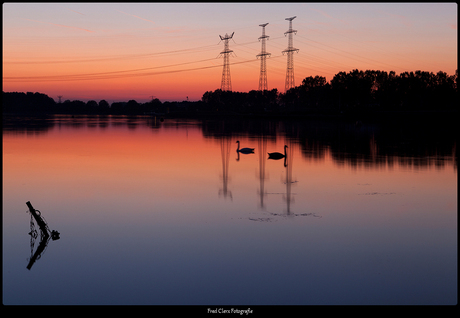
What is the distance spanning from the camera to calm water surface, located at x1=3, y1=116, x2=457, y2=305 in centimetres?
1085

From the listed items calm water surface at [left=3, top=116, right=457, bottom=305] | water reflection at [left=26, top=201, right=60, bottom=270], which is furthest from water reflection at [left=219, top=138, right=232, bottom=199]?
water reflection at [left=26, top=201, right=60, bottom=270]

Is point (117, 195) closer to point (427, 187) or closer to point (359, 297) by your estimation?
point (359, 297)

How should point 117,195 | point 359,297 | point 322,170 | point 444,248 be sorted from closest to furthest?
point 359,297 → point 444,248 → point 117,195 → point 322,170

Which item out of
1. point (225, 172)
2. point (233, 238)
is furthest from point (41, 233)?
point (225, 172)

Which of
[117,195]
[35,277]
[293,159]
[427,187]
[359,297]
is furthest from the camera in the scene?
[293,159]

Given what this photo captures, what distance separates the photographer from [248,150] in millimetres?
41062

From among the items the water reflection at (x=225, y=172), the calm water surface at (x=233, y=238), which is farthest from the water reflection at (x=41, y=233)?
the water reflection at (x=225, y=172)

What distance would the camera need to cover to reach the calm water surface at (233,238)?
10.9 metres

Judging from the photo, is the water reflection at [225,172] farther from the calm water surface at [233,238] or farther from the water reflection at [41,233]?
the water reflection at [41,233]

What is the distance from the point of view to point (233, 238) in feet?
47.7

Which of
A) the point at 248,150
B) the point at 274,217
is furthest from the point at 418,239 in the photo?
the point at 248,150

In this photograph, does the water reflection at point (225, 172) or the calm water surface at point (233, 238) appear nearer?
the calm water surface at point (233, 238)

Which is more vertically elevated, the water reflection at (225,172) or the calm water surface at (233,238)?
the water reflection at (225,172)
